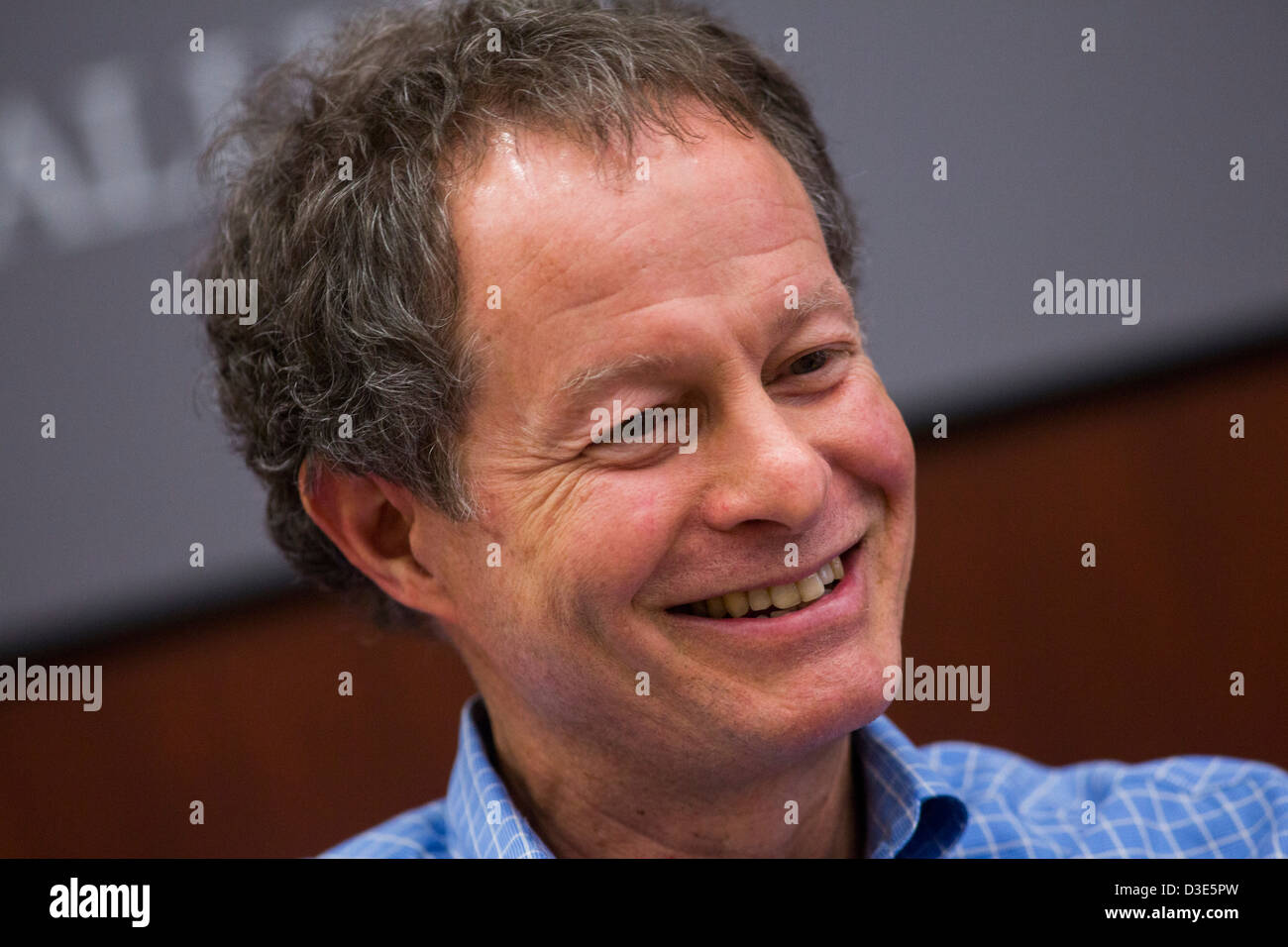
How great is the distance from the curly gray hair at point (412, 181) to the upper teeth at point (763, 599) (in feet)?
0.91

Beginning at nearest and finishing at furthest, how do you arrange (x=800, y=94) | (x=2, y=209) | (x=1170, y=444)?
(x=800, y=94) → (x=2, y=209) → (x=1170, y=444)

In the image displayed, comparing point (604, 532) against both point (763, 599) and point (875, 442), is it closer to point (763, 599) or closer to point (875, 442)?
point (763, 599)

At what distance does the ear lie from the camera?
4.50ft

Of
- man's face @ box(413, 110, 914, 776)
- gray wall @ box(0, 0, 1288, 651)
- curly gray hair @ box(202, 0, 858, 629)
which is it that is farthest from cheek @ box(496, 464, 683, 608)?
gray wall @ box(0, 0, 1288, 651)

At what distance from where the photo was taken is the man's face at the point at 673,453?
1166 millimetres

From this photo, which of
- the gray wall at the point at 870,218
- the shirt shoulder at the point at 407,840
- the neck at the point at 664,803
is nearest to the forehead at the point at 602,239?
the neck at the point at 664,803

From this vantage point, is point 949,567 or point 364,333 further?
point 949,567

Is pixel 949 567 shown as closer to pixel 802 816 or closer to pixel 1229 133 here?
pixel 1229 133

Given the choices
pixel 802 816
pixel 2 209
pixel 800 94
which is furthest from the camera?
pixel 2 209

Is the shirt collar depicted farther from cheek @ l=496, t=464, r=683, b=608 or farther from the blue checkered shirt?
cheek @ l=496, t=464, r=683, b=608

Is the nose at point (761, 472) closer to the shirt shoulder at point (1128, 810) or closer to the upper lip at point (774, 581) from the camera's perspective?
the upper lip at point (774, 581)
